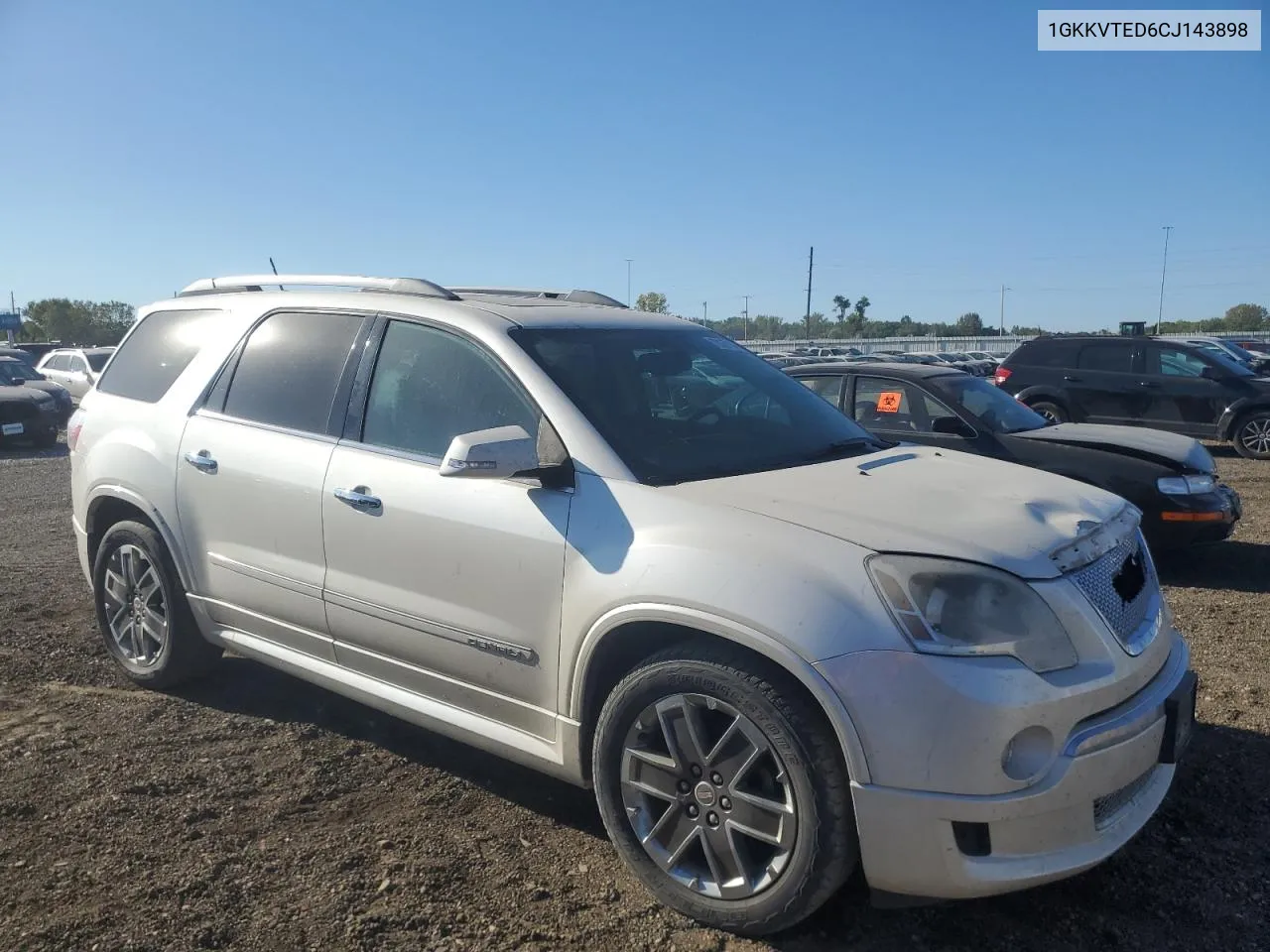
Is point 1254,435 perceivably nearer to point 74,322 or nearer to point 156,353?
point 156,353

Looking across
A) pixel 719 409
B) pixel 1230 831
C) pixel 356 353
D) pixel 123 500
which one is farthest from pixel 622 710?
pixel 123 500

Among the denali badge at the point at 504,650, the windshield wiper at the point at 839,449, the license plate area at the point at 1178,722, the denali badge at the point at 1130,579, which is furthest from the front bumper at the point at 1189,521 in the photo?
the denali badge at the point at 504,650

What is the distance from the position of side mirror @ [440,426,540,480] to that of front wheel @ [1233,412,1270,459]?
13819 mm

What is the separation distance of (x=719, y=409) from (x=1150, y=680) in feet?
5.52

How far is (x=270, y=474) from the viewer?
12.6 ft

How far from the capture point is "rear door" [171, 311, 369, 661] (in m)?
3.76

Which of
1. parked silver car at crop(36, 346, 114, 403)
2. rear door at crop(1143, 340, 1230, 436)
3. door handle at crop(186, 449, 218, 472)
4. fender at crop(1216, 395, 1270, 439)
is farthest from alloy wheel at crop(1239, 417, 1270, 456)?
parked silver car at crop(36, 346, 114, 403)

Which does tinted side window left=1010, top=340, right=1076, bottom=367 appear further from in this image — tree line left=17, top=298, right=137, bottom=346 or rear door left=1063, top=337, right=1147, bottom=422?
tree line left=17, top=298, right=137, bottom=346

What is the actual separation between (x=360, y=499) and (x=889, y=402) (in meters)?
5.26

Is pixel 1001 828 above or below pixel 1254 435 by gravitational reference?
above

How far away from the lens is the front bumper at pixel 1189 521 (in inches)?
261

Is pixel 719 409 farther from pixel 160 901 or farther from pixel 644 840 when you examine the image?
pixel 160 901

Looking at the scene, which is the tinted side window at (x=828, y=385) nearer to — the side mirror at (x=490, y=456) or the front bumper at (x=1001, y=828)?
the side mirror at (x=490, y=456)

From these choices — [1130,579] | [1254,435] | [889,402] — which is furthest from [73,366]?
[1130,579]
